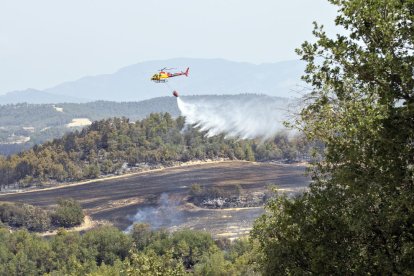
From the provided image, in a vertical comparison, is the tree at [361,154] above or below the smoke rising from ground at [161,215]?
above

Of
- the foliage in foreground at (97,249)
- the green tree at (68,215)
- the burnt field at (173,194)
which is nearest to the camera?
the foliage in foreground at (97,249)

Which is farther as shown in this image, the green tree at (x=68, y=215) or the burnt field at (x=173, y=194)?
the green tree at (x=68, y=215)

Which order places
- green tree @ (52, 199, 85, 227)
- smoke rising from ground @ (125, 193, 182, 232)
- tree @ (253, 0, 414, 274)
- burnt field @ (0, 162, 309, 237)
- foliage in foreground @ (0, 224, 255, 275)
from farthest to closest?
green tree @ (52, 199, 85, 227), burnt field @ (0, 162, 309, 237), smoke rising from ground @ (125, 193, 182, 232), foliage in foreground @ (0, 224, 255, 275), tree @ (253, 0, 414, 274)

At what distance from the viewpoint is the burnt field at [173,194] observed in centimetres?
11788

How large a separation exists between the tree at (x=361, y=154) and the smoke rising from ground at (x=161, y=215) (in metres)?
96.1

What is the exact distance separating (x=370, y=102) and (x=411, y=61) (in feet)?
5.76

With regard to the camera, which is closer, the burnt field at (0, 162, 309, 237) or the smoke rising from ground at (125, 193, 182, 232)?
the smoke rising from ground at (125, 193, 182, 232)

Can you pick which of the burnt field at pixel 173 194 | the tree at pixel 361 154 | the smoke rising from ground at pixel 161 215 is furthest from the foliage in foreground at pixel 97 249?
the tree at pixel 361 154

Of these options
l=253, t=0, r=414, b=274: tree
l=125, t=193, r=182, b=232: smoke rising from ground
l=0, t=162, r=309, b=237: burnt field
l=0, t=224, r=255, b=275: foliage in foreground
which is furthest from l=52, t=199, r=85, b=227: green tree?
l=253, t=0, r=414, b=274: tree

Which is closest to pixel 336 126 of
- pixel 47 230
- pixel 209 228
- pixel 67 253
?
pixel 67 253

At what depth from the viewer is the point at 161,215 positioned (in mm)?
126000

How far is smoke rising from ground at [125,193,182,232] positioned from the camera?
385 feet

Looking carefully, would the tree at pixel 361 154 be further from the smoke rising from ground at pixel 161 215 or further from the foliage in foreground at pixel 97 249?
the smoke rising from ground at pixel 161 215

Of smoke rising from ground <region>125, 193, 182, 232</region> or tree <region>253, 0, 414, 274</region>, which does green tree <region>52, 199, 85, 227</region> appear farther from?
tree <region>253, 0, 414, 274</region>
